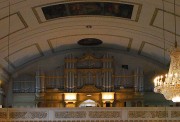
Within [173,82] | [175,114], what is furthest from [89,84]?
[173,82]

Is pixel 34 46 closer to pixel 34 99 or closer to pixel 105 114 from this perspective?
pixel 34 99

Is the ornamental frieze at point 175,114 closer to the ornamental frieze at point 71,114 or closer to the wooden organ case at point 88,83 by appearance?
the ornamental frieze at point 71,114

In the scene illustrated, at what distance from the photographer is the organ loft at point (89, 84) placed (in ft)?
81.0

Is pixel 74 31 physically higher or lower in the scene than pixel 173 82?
higher

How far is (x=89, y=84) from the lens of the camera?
24812 millimetres

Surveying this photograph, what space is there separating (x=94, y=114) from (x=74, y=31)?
4.55m

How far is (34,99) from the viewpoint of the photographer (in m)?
25.1

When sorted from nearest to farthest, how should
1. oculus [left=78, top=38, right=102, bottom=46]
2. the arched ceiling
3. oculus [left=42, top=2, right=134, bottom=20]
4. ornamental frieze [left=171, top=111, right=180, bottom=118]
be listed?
1. the arched ceiling
2. oculus [left=42, top=2, right=134, bottom=20]
3. ornamental frieze [left=171, top=111, right=180, bottom=118]
4. oculus [left=78, top=38, right=102, bottom=46]

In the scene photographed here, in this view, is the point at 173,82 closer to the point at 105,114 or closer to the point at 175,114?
the point at 175,114

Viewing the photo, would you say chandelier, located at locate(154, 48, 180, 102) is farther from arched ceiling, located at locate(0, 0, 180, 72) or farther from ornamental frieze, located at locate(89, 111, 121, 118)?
ornamental frieze, located at locate(89, 111, 121, 118)

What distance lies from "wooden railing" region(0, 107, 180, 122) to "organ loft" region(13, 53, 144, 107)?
4.93 metres

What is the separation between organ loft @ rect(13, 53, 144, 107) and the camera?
972 inches

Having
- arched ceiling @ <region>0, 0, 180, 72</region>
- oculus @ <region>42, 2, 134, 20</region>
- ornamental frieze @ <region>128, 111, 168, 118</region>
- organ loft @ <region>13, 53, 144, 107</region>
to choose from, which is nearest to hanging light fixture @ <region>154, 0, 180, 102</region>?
arched ceiling @ <region>0, 0, 180, 72</region>

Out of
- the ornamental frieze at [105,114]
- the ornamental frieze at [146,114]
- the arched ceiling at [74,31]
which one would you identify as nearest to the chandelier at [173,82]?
the arched ceiling at [74,31]
